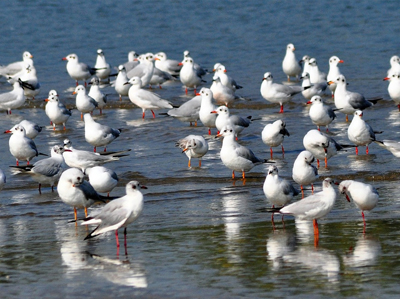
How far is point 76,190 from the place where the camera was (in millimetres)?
10719

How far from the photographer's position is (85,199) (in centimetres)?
1083

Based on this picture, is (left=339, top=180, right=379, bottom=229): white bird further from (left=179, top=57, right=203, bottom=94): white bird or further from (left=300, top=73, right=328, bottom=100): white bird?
(left=179, top=57, right=203, bottom=94): white bird

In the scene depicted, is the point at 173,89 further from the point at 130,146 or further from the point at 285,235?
the point at 285,235

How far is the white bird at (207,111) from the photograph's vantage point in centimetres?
1784

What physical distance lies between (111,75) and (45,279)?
63.4 ft

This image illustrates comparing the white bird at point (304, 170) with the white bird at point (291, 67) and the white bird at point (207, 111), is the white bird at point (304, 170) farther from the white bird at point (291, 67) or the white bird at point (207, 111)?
the white bird at point (291, 67)

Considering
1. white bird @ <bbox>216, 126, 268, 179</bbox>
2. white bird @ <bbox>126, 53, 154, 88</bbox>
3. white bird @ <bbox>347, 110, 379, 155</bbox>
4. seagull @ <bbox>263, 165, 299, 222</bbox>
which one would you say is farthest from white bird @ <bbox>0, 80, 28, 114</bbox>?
seagull @ <bbox>263, 165, 299, 222</bbox>

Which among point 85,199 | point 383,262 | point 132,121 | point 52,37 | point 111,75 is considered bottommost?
point 383,262

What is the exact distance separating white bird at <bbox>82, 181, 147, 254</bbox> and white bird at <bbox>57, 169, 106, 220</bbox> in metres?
1.27

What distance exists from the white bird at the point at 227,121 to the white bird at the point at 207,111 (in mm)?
459

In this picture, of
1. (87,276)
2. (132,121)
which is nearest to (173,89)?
(132,121)

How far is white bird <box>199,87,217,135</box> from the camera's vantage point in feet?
58.5

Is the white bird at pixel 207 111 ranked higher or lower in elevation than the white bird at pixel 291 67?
lower

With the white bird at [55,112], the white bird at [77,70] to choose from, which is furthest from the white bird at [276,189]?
the white bird at [77,70]
